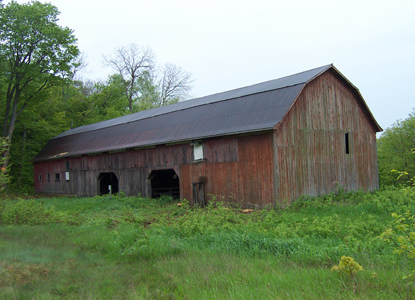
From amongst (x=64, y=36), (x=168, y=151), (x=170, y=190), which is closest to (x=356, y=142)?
(x=168, y=151)

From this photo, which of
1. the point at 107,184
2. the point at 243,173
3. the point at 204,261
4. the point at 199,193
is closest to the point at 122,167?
the point at 107,184

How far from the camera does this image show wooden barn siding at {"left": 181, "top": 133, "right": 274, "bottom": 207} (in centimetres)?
1415

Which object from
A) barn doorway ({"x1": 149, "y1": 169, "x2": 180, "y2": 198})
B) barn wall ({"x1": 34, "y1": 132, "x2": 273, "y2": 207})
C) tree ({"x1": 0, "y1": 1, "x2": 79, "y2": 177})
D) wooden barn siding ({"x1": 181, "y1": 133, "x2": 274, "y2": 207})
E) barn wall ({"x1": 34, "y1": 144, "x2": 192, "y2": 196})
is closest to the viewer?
wooden barn siding ({"x1": 181, "y1": 133, "x2": 274, "y2": 207})

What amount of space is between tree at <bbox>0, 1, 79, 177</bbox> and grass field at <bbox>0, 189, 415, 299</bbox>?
1947 centimetres

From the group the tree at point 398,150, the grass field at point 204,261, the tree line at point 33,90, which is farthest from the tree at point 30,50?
the tree at point 398,150

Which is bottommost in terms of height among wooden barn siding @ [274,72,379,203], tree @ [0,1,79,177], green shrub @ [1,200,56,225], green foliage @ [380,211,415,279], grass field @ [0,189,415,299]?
grass field @ [0,189,415,299]

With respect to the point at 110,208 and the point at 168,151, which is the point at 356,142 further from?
the point at 110,208

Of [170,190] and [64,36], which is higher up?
[64,36]

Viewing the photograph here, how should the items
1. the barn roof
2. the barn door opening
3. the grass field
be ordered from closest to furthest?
1. the grass field
2. the barn roof
3. the barn door opening

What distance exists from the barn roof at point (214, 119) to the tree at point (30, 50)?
261 inches

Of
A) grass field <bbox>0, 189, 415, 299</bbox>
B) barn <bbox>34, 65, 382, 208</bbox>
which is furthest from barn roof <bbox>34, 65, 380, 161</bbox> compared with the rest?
grass field <bbox>0, 189, 415, 299</bbox>

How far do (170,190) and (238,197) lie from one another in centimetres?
760

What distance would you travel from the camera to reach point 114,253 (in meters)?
8.33

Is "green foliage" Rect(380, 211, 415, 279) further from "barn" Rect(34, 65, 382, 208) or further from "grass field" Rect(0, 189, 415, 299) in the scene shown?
"barn" Rect(34, 65, 382, 208)
